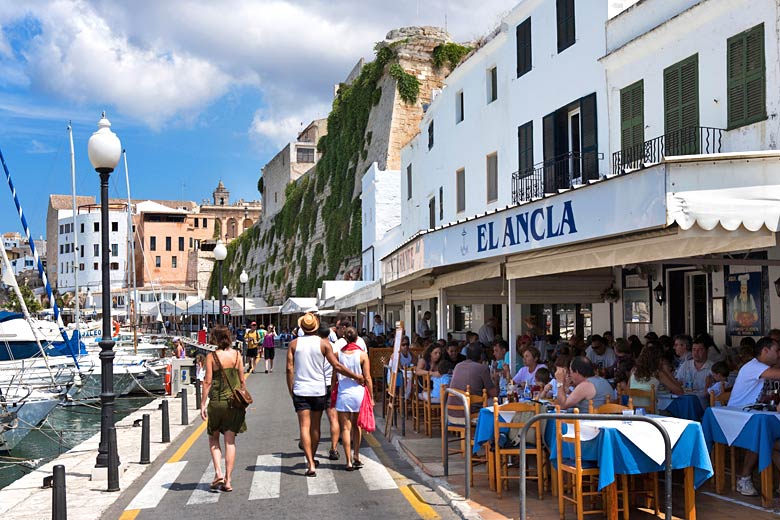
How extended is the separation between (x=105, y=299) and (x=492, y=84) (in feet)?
52.7

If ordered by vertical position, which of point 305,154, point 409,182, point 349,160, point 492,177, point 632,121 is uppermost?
point 305,154

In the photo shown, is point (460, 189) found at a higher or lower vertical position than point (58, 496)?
higher

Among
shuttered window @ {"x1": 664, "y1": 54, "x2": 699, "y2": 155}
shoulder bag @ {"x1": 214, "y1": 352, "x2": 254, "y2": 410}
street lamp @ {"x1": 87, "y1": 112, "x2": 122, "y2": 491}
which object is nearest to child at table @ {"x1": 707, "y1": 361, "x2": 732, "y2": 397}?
shuttered window @ {"x1": 664, "y1": 54, "x2": 699, "y2": 155}

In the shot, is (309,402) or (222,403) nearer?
(222,403)

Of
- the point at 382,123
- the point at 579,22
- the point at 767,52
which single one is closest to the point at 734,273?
the point at 767,52

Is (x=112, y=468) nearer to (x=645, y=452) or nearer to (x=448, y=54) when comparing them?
(x=645, y=452)

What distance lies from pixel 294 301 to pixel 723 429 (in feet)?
107

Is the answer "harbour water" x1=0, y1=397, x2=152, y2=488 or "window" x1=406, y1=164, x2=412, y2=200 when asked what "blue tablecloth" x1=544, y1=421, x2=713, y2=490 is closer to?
"harbour water" x1=0, y1=397, x2=152, y2=488

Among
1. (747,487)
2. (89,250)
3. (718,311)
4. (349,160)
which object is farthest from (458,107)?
(89,250)

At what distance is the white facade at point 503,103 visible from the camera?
57.3 ft

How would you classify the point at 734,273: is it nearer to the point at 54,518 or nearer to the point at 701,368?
the point at 701,368

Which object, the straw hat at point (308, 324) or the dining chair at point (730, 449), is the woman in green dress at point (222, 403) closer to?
the straw hat at point (308, 324)

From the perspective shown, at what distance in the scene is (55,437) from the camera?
61.5 feet

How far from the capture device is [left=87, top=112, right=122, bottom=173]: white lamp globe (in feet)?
33.0
